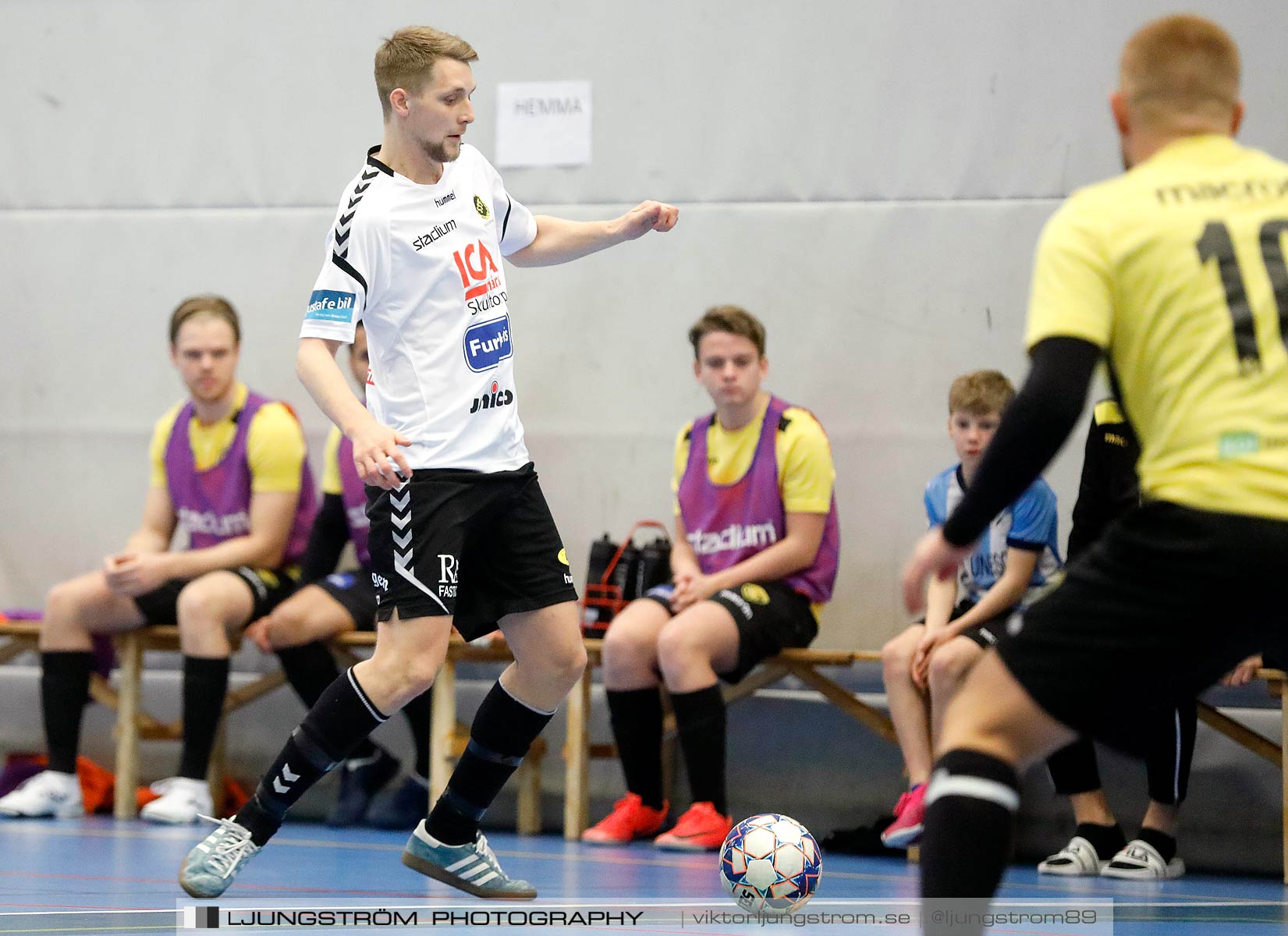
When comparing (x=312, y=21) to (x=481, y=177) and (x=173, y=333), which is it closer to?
(x=173, y=333)

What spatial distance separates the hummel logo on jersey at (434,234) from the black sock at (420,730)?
300 centimetres

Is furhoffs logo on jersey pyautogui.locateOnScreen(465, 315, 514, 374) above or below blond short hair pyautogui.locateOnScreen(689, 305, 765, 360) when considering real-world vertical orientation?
below

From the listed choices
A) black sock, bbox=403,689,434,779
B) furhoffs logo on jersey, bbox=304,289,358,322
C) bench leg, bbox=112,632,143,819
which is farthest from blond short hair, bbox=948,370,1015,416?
bench leg, bbox=112,632,143,819

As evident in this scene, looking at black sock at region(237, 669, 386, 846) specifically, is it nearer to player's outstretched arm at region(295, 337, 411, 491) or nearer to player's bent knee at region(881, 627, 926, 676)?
player's outstretched arm at region(295, 337, 411, 491)

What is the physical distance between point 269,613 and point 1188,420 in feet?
16.3

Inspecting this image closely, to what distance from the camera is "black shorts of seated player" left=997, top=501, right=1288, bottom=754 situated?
6.95 ft

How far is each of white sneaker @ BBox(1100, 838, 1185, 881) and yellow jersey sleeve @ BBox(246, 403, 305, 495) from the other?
371 centimetres

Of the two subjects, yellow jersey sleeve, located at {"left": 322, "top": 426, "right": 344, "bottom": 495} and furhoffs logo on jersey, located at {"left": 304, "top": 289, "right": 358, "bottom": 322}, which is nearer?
furhoffs logo on jersey, located at {"left": 304, "top": 289, "right": 358, "bottom": 322}

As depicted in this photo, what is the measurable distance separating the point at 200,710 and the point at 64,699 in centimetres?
66

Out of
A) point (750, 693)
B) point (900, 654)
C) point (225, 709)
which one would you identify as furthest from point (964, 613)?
point (225, 709)

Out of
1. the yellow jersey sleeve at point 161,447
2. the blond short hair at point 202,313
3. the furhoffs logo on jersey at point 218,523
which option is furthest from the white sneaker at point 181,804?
the blond short hair at point 202,313

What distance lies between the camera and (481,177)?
13.2ft

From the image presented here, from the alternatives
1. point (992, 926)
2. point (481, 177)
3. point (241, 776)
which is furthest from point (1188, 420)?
point (241, 776)

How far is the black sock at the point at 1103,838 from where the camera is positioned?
5332 mm
